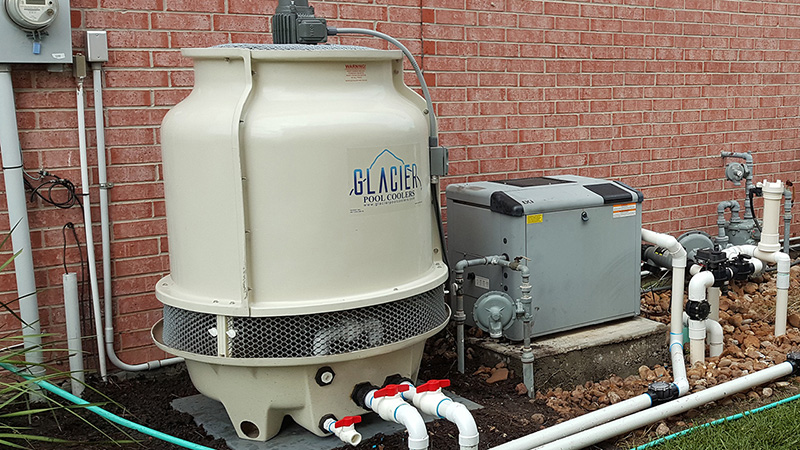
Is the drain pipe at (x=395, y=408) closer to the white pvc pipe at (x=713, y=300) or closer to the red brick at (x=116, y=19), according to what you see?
the red brick at (x=116, y=19)

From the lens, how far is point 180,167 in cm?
305

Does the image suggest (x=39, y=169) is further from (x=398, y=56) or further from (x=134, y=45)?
(x=398, y=56)

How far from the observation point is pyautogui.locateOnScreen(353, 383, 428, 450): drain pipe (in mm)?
2738

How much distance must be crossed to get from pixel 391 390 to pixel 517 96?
A: 2.35 metres

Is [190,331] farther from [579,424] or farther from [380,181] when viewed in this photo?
[579,424]

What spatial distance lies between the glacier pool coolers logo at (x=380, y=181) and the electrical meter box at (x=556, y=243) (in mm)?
883

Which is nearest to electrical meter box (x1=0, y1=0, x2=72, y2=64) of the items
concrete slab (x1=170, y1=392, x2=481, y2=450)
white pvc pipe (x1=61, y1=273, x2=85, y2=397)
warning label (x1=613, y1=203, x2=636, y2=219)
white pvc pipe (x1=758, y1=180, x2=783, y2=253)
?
white pvc pipe (x1=61, y1=273, x2=85, y2=397)

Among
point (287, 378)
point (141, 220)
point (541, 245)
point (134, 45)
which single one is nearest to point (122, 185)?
point (141, 220)

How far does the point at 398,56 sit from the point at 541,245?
1.20 meters

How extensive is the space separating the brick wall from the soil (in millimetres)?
273

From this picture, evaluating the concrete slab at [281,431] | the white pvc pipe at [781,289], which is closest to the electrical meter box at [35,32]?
the concrete slab at [281,431]

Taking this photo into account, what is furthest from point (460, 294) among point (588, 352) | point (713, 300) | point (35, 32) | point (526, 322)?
point (35, 32)

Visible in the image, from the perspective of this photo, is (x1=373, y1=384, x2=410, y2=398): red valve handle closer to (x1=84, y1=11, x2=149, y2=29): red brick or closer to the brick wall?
the brick wall

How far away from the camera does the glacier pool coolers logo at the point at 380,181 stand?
9.78ft
